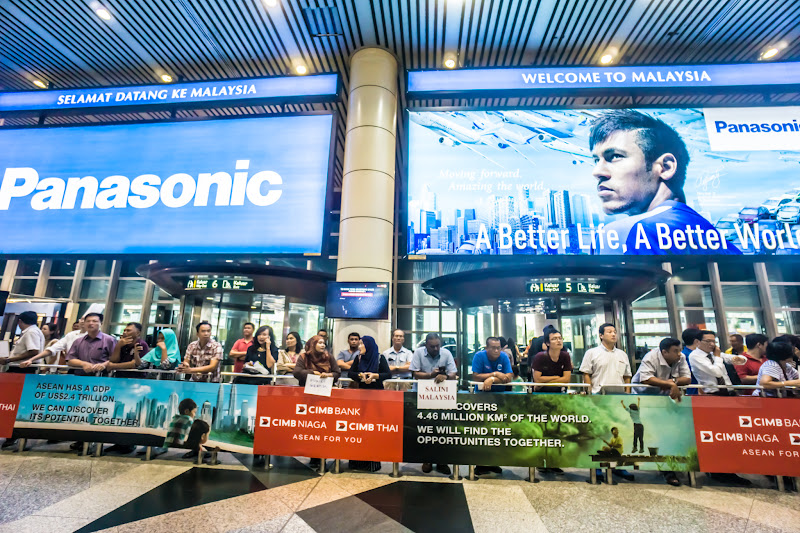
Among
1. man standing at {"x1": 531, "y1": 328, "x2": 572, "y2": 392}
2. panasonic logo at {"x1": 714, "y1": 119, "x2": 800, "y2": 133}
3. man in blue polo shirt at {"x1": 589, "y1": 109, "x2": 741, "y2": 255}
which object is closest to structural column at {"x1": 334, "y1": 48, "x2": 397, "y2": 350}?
man standing at {"x1": 531, "y1": 328, "x2": 572, "y2": 392}

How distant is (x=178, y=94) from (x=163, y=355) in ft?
17.8

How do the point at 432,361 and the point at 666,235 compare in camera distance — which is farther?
the point at 666,235

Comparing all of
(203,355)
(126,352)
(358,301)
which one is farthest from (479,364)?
(126,352)

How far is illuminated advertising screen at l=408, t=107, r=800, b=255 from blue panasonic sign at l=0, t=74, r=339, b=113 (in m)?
2.21

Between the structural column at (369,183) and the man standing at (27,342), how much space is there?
14.2ft

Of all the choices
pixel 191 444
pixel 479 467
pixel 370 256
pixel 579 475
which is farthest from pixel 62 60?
pixel 579 475

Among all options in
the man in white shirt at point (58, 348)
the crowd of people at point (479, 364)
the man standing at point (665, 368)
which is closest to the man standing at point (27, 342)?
the crowd of people at point (479, 364)

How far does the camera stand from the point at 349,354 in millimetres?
5879

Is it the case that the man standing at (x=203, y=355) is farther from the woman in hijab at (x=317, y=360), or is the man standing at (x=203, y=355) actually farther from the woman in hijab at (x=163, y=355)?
the woman in hijab at (x=317, y=360)

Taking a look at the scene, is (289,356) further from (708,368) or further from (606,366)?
(708,368)

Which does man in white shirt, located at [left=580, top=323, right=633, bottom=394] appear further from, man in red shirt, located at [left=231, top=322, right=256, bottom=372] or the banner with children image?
man in red shirt, located at [left=231, top=322, right=256, bottom=372]

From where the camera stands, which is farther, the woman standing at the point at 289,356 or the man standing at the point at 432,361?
the woman standing at the point at 289,356

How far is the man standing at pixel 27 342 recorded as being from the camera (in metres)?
5.30

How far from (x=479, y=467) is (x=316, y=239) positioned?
14.0 feet
